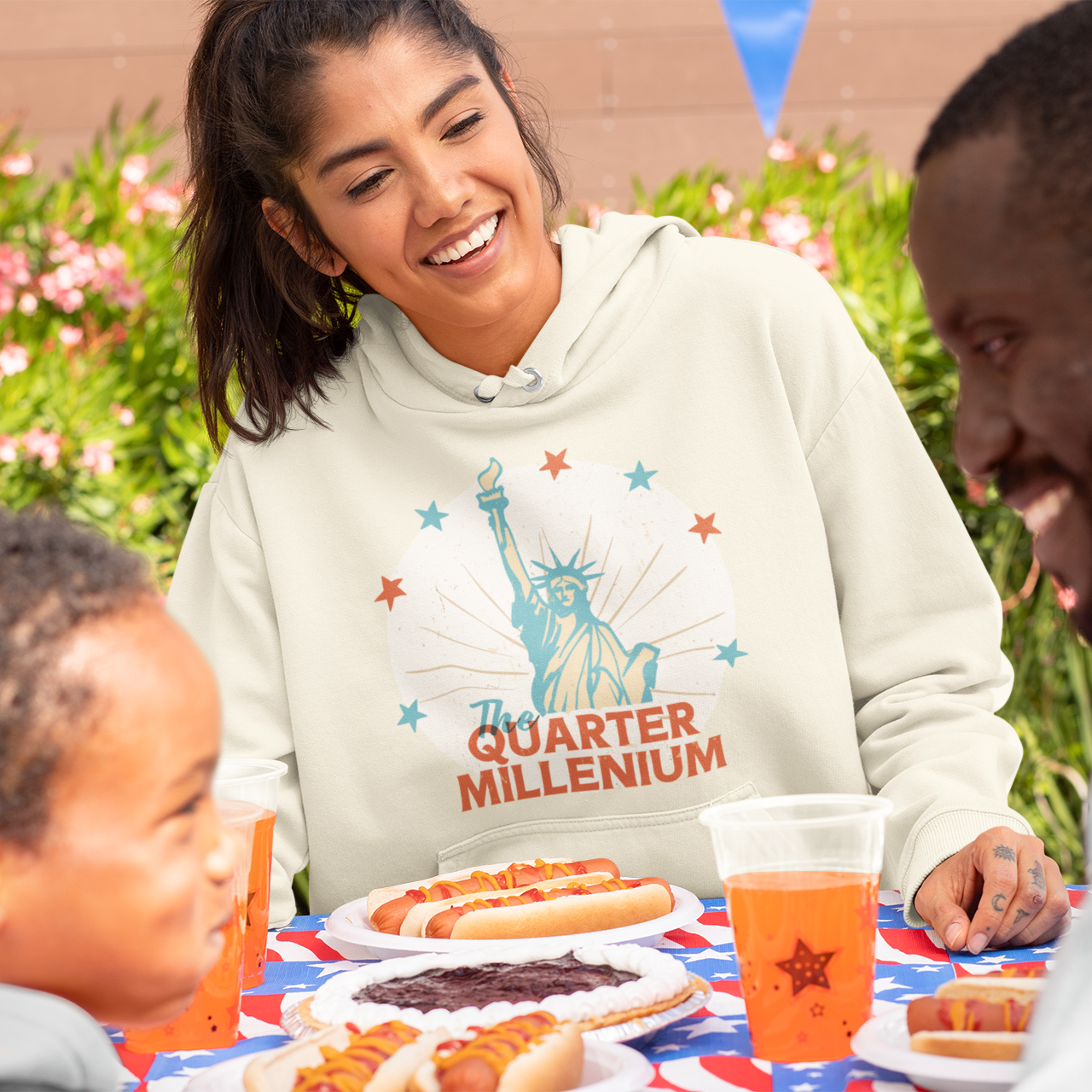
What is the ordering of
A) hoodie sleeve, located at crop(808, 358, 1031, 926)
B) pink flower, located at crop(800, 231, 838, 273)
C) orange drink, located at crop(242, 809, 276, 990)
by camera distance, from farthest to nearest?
pink flower, located at crop(800, 231, 838, 273)
hoodie sleeve, located at crop(808, 358, 1031, 926)
orange drink, located at crop(242, 809, 276, 990)

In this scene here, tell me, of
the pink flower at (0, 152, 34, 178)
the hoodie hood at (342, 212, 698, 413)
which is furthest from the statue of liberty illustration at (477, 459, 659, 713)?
the pink flower at (0, 152, 34, 178)

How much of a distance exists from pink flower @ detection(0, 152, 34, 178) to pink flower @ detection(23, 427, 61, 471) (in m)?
1.29

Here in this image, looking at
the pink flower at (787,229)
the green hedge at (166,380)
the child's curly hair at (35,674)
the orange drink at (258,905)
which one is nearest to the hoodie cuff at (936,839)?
the orange drink at (258,905)

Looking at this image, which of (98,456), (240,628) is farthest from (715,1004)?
(98,456)

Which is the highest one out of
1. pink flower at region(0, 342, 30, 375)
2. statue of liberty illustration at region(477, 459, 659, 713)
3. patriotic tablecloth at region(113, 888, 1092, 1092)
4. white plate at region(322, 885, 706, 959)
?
pink flower at region(0, 342, 30, 375)

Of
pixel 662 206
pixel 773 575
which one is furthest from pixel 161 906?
pixel 662 206

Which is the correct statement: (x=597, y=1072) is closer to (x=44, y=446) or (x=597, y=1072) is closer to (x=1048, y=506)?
(x=1048, y=506)

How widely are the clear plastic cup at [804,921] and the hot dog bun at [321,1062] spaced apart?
0.85 feet

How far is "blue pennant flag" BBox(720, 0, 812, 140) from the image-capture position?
4422 millimetres

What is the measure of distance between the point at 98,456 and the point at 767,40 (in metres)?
2.75

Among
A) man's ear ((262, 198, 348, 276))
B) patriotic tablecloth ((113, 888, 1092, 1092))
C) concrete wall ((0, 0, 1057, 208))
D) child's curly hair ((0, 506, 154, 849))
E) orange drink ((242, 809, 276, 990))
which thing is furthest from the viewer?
concrete wall ((0, 0, 1057, 208))

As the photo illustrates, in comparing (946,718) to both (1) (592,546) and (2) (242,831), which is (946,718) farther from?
(2) (242,831)

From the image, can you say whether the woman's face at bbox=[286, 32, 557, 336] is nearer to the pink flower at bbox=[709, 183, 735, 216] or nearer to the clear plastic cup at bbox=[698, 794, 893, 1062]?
the clear plastic cup at bbox=[698, 794, 893, 1062]

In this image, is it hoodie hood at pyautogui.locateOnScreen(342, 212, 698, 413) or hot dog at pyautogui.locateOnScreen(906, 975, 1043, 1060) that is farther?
hoodie hood at pyautogui.locateOnScreen(342, 212, 698, 413)
